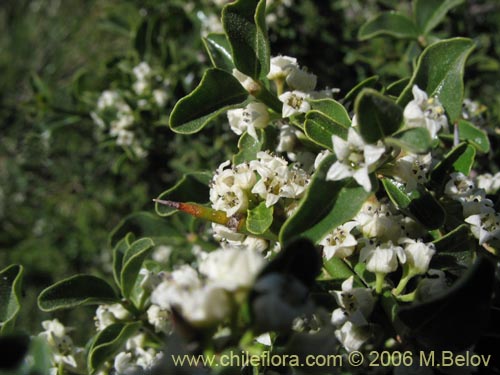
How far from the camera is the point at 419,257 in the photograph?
1.24 meters

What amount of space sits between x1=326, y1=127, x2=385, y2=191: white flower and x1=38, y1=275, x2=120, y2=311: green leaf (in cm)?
76

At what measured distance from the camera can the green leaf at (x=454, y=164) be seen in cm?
144

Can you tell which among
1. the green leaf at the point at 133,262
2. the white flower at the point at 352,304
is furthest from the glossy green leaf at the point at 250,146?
the white flower at the point at 352,304

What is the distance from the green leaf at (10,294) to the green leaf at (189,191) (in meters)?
0.43

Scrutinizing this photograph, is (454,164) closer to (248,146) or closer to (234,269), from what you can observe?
(248,146)

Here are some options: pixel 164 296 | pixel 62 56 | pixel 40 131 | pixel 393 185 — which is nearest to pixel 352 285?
pixel 393 185

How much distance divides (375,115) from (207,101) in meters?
0.49

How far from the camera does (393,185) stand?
1.30 metres

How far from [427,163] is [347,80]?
1.60 m

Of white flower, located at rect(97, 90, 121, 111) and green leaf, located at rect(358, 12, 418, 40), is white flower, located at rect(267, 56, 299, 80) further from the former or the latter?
white flower, located at rect(97, 90, 121, 111)

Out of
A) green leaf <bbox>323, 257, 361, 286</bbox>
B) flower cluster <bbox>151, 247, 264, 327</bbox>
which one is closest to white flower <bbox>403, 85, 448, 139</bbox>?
green leaf <bbox>323, 257, 361, 286</bbox>

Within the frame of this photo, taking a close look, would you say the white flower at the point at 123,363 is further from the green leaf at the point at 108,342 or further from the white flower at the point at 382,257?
the white flower at the point at 382,257

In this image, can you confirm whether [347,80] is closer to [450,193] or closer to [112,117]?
[112,117]

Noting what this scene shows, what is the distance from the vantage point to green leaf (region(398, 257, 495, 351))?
971 millimetres
